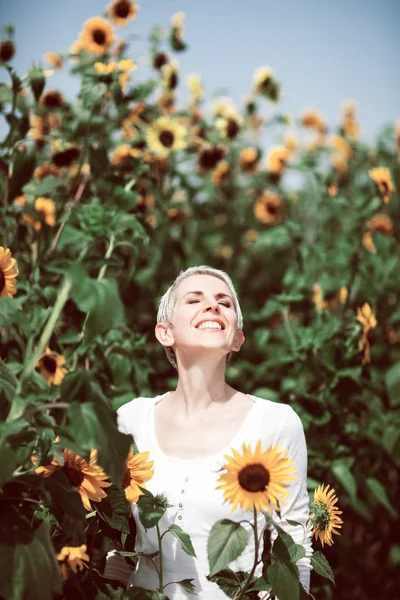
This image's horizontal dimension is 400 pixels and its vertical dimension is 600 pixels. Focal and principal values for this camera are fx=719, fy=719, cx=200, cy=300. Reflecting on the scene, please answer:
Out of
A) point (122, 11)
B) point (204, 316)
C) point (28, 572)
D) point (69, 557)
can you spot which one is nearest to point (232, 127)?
point (122, 11)

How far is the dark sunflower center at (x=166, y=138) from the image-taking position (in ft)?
9.64

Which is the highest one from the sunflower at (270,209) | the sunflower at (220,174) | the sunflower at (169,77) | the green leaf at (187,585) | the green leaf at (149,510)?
the sunflower at (169,77)

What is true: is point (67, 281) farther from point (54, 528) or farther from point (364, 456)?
point (364, 456)

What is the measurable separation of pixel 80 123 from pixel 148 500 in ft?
4.70

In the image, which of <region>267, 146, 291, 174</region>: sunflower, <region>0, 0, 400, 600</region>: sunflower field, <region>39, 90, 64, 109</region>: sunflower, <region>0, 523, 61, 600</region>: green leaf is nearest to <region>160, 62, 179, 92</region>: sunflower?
<region>0, 0, 400, 600</region>: sunflower field

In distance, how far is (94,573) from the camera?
1355mm

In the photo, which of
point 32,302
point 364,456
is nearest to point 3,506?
point 32,302

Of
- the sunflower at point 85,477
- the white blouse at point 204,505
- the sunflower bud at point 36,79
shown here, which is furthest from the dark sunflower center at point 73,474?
the sunflower bud at point 36,79

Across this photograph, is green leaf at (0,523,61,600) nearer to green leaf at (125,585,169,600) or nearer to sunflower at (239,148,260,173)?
green leaf at (125,585,169,600)

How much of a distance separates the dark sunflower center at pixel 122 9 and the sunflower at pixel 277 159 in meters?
1.09

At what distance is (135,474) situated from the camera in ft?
4.29

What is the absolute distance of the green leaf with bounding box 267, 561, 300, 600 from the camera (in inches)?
43.8

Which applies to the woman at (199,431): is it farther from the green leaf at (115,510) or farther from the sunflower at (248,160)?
the sunflower at (248,160)

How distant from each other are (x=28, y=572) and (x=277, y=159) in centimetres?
273
